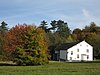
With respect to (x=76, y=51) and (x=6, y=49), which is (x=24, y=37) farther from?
(x=76, y=51)

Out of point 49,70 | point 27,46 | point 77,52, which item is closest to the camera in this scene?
point 49,70

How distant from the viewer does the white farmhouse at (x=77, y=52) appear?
349 ft

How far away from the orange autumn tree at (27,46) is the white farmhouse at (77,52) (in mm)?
37247

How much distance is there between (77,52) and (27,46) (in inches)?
1682

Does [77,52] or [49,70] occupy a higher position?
[77,52]

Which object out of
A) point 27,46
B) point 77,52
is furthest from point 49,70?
point 77,52

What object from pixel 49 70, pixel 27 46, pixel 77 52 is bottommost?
pixel 49 70

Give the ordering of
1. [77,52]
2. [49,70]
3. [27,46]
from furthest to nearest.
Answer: [77,52], [27,46], [49,70]

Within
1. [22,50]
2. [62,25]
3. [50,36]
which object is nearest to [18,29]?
[22,50]

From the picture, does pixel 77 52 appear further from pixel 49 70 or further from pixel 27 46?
pixel 49 70

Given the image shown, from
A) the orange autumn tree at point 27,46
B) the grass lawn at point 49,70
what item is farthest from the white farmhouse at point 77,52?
the grass lawn at point 49,70

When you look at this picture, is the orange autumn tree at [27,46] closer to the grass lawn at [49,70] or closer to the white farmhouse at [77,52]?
the grass lawn at [49,70]

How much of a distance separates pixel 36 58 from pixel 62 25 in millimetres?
107942

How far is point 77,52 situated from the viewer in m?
108
